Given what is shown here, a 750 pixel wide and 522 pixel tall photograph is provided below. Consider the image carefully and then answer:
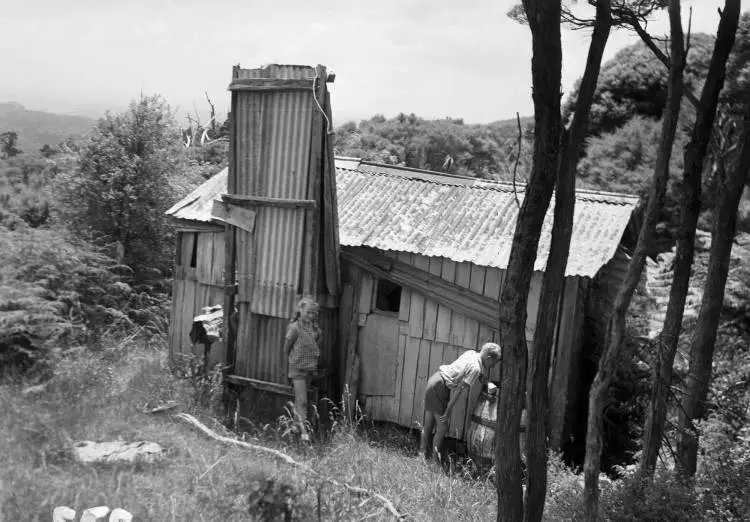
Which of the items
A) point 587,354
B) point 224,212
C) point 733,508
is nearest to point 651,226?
point 733,508

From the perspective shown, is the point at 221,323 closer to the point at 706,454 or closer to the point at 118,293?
the point at 118,293

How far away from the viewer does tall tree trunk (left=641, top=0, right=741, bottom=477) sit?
6281mm

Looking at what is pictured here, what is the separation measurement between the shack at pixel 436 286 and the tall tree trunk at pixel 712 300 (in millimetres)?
1941

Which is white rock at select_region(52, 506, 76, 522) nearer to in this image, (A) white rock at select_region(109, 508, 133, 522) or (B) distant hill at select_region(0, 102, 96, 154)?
(A) white rock at select_region(109, 508, 133, 522)

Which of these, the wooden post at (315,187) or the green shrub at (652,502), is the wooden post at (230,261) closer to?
the wooden post at (315,187)

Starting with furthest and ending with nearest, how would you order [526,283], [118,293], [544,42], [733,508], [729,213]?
[118,293] → [729,213] → [733,508] → [526,283] → [544,42]

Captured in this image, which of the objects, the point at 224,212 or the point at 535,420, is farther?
the point at 224,212

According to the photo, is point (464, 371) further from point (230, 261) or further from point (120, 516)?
point (120, 516)

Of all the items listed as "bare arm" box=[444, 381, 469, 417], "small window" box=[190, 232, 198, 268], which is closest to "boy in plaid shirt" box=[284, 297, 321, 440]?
"bare arm" box=[444, 381, 469, 417]

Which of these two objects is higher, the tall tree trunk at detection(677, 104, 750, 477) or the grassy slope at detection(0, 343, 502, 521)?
the tall tree trunk at detection(677, 104, 750, 477)

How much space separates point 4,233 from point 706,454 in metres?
9.76

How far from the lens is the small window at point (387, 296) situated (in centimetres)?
1074

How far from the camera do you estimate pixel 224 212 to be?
9.55m

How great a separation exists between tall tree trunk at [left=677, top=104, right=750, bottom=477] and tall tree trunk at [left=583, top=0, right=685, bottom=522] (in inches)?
47.5
